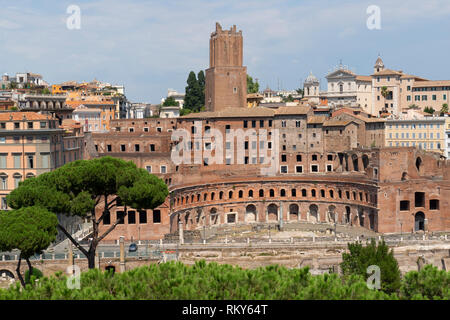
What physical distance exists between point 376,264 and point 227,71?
45.8m

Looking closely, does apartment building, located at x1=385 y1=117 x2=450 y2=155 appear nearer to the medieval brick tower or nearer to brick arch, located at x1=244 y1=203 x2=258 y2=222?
the medieval brick tower

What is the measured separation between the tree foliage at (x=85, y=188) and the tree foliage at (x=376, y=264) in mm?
13617

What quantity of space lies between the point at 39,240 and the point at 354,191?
39284 mm

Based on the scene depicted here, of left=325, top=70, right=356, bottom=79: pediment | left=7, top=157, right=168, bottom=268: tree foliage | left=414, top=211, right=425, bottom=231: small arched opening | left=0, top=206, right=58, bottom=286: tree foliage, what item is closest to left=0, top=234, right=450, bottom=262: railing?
left=7, top=157, right=168, bottom=268: tree foliage

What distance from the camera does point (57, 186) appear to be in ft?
133

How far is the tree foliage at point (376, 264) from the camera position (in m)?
37.9

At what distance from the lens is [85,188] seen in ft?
135

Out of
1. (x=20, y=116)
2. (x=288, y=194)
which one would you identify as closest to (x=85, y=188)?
(x=20, y=116)

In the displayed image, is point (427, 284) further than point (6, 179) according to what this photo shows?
No

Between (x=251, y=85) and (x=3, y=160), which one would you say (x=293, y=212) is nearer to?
(x=3, y=160)

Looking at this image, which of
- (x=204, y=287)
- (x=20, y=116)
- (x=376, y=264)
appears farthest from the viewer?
(x=20, y=116)

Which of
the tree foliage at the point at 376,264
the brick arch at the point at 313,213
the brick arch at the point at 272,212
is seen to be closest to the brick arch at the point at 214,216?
the brick arch at the point at 272,212

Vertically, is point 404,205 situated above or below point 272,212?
above
